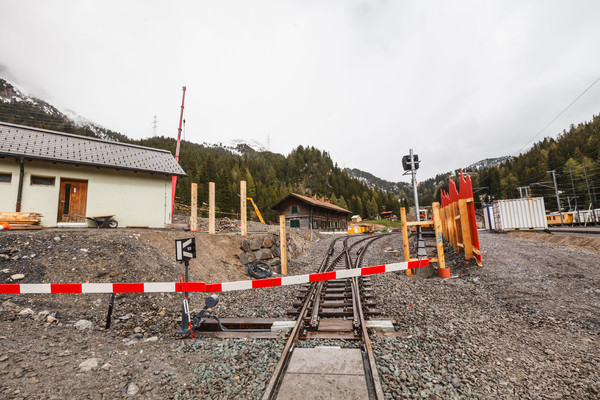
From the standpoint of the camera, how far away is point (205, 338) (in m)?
4.54

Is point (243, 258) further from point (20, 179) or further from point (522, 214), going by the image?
point (522, 214)

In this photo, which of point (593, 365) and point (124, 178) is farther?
point (124, 178)

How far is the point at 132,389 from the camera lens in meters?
3.09

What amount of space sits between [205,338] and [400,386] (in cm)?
313

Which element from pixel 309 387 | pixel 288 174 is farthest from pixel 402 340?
pixel 288 174

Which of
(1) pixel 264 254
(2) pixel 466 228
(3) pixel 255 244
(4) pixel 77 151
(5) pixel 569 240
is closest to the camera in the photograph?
(2) pixel 466 228

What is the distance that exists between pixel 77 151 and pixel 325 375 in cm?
1641

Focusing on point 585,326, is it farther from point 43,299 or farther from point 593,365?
point 43,299

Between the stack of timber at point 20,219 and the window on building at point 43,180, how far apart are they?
233 cm

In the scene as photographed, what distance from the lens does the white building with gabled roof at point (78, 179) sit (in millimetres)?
12094

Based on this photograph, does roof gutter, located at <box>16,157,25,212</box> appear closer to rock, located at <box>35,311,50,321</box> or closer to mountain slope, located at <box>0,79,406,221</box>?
rock, located at <box>35,311,50,321</box>

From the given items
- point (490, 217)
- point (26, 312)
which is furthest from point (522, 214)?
point (26, 312)

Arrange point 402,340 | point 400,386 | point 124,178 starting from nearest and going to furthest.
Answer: point 400,386
point 402,340
point 124,178

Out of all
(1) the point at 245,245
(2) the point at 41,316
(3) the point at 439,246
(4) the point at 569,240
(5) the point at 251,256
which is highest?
(1) the point at 245,245
